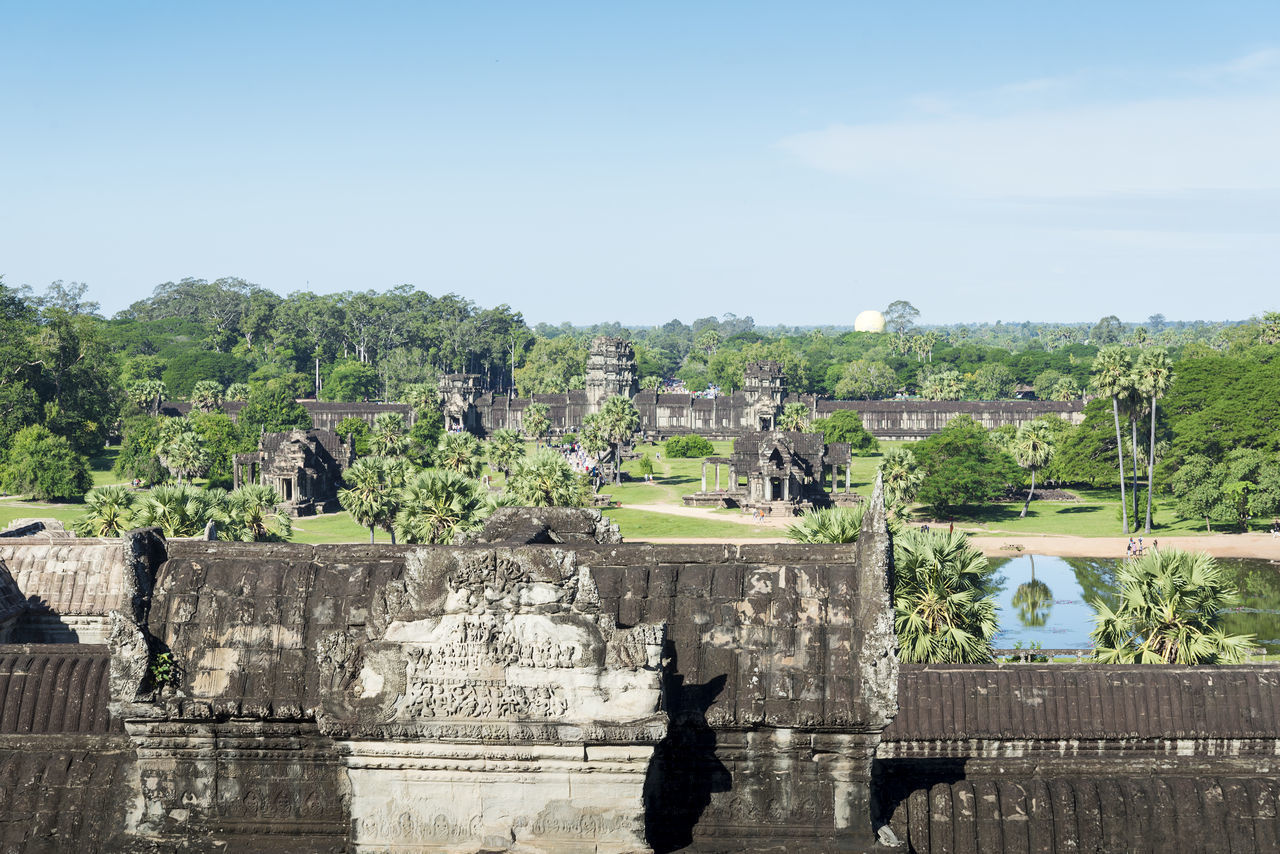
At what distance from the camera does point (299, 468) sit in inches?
3354

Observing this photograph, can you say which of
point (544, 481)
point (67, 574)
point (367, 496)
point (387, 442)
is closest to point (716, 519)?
point (544, 481)

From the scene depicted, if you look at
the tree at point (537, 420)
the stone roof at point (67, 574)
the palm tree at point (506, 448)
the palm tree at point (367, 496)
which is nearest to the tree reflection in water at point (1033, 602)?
the palm tree at point (367, 496)

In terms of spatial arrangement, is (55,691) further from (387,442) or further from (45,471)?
(387,442)

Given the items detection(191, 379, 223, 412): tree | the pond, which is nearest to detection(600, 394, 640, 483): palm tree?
the pond

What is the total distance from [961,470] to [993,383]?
10475cm

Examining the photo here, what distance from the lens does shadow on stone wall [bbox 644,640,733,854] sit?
10.6 meters

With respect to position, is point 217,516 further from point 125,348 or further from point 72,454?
point 125,348

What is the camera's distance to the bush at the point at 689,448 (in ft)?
402

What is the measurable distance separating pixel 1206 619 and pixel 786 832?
78.9 feet

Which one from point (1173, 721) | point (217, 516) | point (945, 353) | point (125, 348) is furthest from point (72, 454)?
point (945, 353)

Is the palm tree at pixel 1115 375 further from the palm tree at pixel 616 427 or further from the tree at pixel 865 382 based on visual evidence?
the tree at pixel 865 382

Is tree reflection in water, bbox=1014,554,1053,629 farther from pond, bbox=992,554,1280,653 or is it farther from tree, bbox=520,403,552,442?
tree, bbox=520,403,552,442

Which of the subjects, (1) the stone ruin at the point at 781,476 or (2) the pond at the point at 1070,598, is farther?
(1) the stone ruin at the point at 781,476

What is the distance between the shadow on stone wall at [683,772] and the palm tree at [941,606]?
71.5 feet
